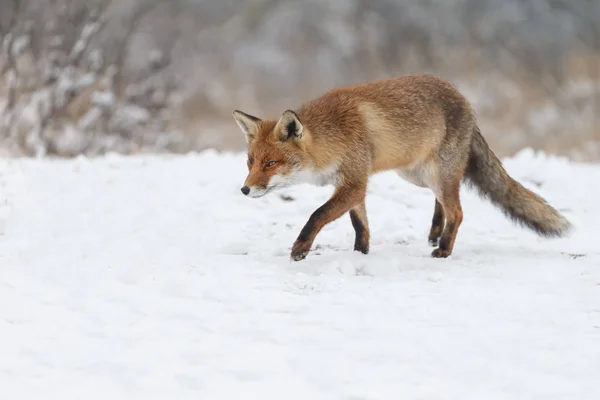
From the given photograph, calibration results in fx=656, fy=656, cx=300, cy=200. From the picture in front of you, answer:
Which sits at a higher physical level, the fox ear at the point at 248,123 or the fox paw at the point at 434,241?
the fox ear at the point at 248,123

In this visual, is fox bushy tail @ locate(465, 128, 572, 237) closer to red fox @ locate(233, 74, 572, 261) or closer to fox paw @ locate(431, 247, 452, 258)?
red fox @ locate(233, 74, 572, 261)

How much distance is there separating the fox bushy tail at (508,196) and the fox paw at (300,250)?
221 centimetres

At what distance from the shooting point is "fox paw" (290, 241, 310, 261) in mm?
6078

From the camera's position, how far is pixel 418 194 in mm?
9438

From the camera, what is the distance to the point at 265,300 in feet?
16.1

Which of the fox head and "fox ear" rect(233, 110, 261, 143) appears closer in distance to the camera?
the fox head

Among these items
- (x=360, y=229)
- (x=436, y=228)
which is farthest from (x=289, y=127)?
(x=436, y=228)

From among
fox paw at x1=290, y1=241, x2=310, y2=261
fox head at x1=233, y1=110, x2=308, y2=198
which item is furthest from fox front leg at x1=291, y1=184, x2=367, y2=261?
fox head at x1=233, y1=110, x2=308, y2=198

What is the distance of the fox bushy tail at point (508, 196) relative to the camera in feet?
22.7

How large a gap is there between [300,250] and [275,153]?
0.93 metres

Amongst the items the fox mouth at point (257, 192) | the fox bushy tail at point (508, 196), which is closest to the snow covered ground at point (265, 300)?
the fox bushy tail at point (508, 196)

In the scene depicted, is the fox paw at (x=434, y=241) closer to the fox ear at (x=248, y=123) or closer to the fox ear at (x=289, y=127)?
the fox ear at (x=289, y=127)

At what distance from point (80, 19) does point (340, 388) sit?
19.6 meters

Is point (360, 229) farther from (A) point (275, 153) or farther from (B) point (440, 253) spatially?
(A) point (275, 153)
